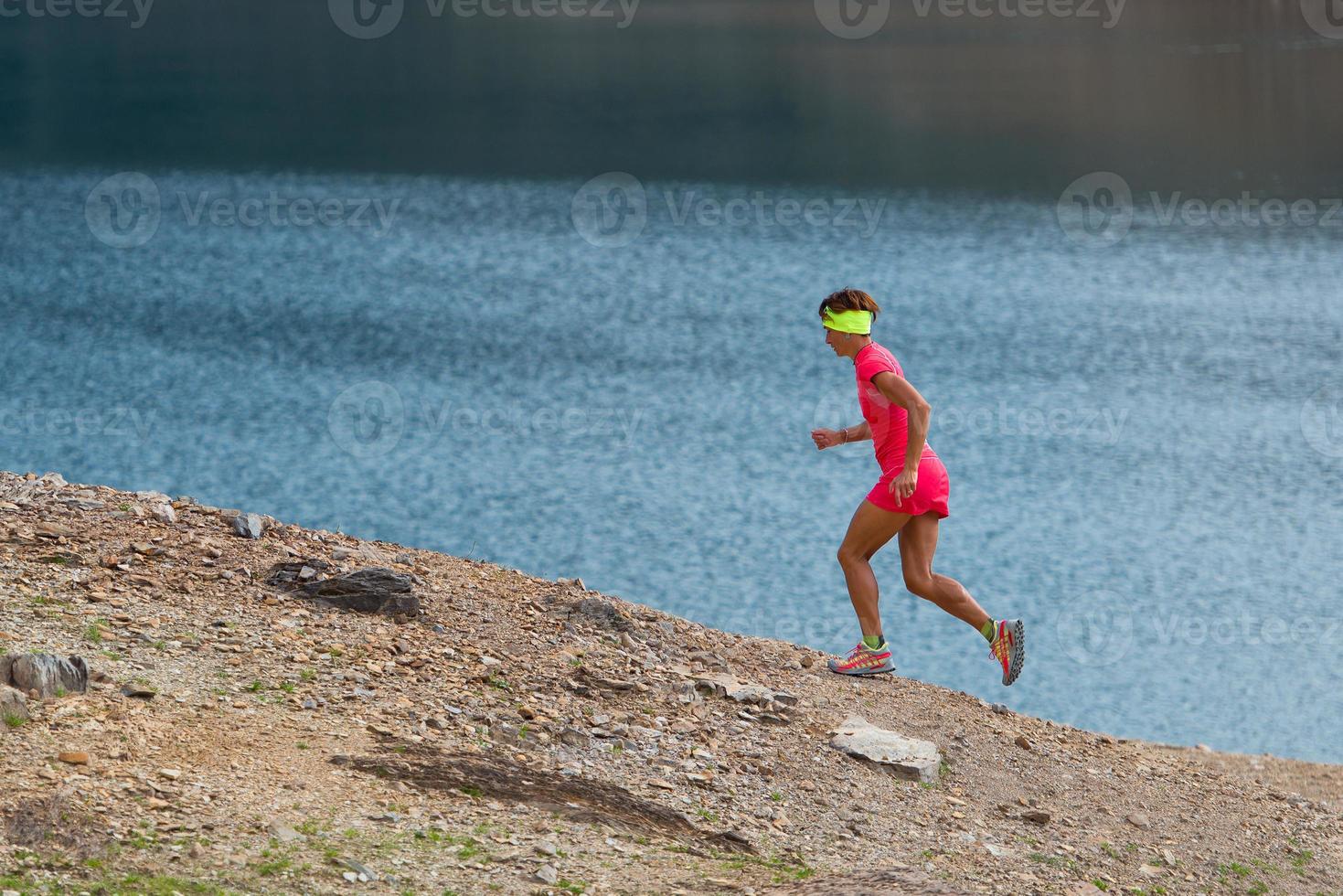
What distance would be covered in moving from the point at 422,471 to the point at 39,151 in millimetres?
14732

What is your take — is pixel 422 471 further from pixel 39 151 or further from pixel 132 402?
pixel 39 151

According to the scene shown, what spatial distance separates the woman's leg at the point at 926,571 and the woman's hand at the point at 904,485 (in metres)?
0.33

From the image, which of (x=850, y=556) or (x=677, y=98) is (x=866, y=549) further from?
(x=677, y=98)

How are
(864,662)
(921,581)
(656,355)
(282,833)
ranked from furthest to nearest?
(656,355)
(864,662)
(921,581)
(282,833)

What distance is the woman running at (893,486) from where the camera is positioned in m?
7.05

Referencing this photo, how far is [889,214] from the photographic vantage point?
83.8ft

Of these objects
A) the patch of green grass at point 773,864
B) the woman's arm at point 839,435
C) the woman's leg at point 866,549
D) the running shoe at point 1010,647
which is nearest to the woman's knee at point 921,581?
the woman's leg at point 866,549

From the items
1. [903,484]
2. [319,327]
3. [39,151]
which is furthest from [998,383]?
[39,151]

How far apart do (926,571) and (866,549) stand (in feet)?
1.09

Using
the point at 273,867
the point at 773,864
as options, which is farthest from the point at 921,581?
the point at 273,867

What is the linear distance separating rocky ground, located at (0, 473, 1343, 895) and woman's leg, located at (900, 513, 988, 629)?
1.87 ft

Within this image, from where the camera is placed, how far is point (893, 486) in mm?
7098

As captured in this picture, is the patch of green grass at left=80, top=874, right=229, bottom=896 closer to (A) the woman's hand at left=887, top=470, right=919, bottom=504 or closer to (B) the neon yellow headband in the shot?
(A) the woman's hand at left=887, top=470, right=919, bottom=504

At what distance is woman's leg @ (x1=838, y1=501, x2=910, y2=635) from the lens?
7340 millimetres
